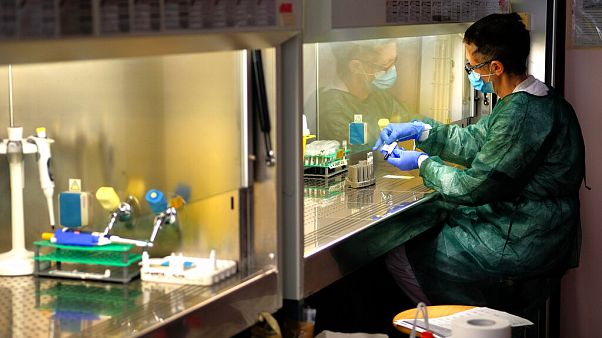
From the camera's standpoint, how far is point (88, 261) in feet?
7.64

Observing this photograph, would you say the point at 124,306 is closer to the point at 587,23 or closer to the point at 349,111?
the point at 349,111

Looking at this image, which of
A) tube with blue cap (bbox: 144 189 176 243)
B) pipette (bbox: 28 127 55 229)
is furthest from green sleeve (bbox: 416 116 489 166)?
pipette (bbox: 28 127 55 229)

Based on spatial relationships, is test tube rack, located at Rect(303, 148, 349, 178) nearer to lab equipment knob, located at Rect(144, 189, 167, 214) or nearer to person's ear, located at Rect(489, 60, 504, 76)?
person's ear, located at Rect(489, 60, 504, 76)

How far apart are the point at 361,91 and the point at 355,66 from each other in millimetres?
115

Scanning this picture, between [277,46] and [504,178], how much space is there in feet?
3.94

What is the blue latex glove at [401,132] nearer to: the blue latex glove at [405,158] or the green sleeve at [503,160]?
the blue latex glove at [405,158]

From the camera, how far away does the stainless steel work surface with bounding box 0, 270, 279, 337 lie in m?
1.99

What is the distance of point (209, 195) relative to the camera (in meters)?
2.32

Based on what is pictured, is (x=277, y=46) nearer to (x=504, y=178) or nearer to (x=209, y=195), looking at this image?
(x=209, y=195)

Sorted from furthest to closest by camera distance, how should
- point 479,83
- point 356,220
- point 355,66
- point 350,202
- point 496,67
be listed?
point 479,83 < point 355,66 < point 496,67 < point 350,202 < point 356,220

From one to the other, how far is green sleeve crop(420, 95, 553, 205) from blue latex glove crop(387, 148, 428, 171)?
0.52ft

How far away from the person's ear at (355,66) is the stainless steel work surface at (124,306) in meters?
1.48

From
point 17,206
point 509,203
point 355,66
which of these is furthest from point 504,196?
point 17,206

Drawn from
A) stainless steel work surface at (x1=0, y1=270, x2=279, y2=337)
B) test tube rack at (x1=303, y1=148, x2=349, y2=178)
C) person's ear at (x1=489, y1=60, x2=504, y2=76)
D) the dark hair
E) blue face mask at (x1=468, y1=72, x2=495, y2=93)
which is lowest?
stainless steel work surface at (x1=0, y1=270, x2=279, y2=337)
